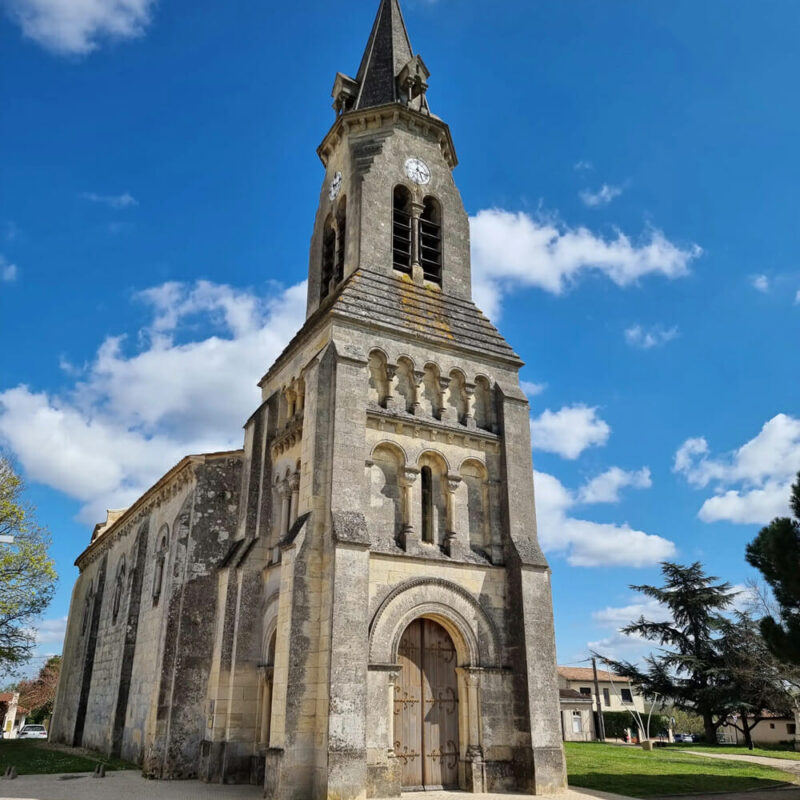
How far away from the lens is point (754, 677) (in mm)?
32656

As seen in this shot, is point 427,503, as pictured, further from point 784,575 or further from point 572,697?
point 572,697

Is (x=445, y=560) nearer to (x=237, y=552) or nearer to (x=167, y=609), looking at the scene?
(x=237, y=552)

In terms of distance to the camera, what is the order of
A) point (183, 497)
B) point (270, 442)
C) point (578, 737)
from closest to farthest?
1. point (270, 442)
2. point (183, 497)
3. point (578, 737)

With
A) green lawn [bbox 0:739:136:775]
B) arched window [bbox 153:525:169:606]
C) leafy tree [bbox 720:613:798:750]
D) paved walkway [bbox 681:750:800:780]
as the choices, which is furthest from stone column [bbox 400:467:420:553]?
leafy tree [bbox 720:613:798:750]

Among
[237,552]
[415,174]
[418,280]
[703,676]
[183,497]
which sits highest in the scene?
[415,174]

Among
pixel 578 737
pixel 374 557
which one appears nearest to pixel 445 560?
pixel 374 557

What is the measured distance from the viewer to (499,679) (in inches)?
621

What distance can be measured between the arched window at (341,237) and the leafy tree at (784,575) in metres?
12.9

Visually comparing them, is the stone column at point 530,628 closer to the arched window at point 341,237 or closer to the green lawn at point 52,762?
the arched window at point 341,237

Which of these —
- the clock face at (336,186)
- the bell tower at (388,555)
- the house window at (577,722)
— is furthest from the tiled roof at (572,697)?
the clock face at (336,186)

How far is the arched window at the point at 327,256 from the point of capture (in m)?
22.2

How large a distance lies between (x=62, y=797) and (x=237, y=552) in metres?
6.42

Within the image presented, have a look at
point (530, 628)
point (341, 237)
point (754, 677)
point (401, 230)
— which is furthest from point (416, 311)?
point (754, 677)

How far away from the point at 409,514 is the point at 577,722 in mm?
42975
